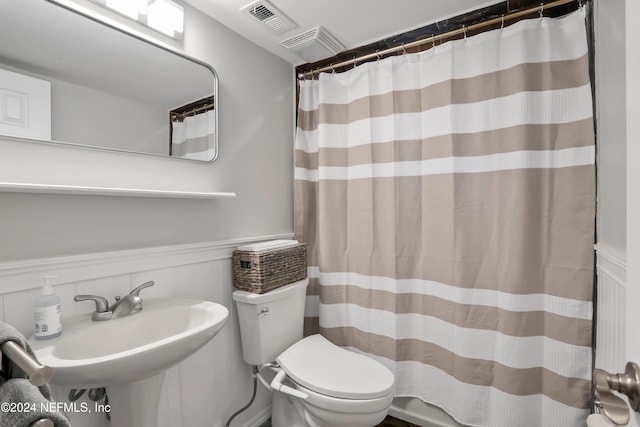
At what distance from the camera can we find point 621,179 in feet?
2.87

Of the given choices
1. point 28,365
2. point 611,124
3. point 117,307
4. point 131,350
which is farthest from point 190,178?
point 611,124

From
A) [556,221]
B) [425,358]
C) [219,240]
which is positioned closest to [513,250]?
[556,221]

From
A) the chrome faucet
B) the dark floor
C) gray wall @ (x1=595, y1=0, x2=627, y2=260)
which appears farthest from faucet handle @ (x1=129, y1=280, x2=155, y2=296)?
gray wall @ (x1=595, y1=0, x2=627, y2=260)

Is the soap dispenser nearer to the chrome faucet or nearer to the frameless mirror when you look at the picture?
the chrome faucet

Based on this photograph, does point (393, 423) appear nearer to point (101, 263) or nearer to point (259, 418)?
point (259, 418)

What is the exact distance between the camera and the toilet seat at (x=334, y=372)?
1.20m

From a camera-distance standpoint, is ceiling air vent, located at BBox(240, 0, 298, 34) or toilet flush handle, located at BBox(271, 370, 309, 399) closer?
toilet flush handle, located at BBox(271, 370, 309, 399)

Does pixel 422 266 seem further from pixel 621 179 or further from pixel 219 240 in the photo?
pixel 219 240

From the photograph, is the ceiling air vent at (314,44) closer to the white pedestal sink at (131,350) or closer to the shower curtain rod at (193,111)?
the shower curtain rod at (193,111)

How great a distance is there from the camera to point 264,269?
146 centimetres

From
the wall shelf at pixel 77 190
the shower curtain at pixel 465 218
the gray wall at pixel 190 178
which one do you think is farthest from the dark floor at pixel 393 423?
the wall shelf at pixel 77 190

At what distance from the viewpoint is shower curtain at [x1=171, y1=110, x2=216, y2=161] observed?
134 cm

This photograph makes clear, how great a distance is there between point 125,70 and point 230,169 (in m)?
0.59

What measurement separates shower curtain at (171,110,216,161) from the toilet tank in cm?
70
